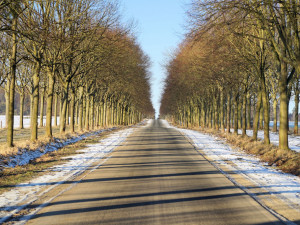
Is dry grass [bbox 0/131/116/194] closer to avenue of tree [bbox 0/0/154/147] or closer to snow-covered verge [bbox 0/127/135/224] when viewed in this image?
snow-covered verge [bbox 0/127/135/224]

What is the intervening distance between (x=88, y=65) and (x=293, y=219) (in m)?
23.4

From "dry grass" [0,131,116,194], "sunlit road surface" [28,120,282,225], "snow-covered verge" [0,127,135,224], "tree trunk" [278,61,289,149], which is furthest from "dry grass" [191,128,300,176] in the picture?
"dry grass" [0,131,116,194]

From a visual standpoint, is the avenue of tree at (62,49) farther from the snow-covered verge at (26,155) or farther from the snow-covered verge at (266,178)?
the snow-covered verge at (266,178)

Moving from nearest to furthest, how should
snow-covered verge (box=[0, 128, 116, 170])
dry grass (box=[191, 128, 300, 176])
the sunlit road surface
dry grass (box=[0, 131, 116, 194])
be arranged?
the sunlit road surface
dry grass (box=[0, 131, 116, 194])
snow-covered verge (box=[0, 128, 116, 170])
dry grass (box=[191, 128, 300, 176])

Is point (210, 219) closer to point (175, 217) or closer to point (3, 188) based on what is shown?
point (175, 217)

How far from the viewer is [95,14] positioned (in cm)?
2197

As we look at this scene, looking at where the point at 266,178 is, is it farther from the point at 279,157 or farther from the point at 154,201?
the point at 154,201

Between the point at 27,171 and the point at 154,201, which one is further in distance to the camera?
the point at 27,171

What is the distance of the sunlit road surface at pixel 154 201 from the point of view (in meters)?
5.73

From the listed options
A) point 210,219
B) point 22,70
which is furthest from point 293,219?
point 22,70

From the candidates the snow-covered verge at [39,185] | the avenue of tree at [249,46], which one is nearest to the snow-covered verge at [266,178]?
the avenue of tree at [249,46]

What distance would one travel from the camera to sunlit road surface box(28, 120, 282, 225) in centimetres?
573

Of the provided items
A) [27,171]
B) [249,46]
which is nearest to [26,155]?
[27,171]

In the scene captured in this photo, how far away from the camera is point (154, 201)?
6.89m
